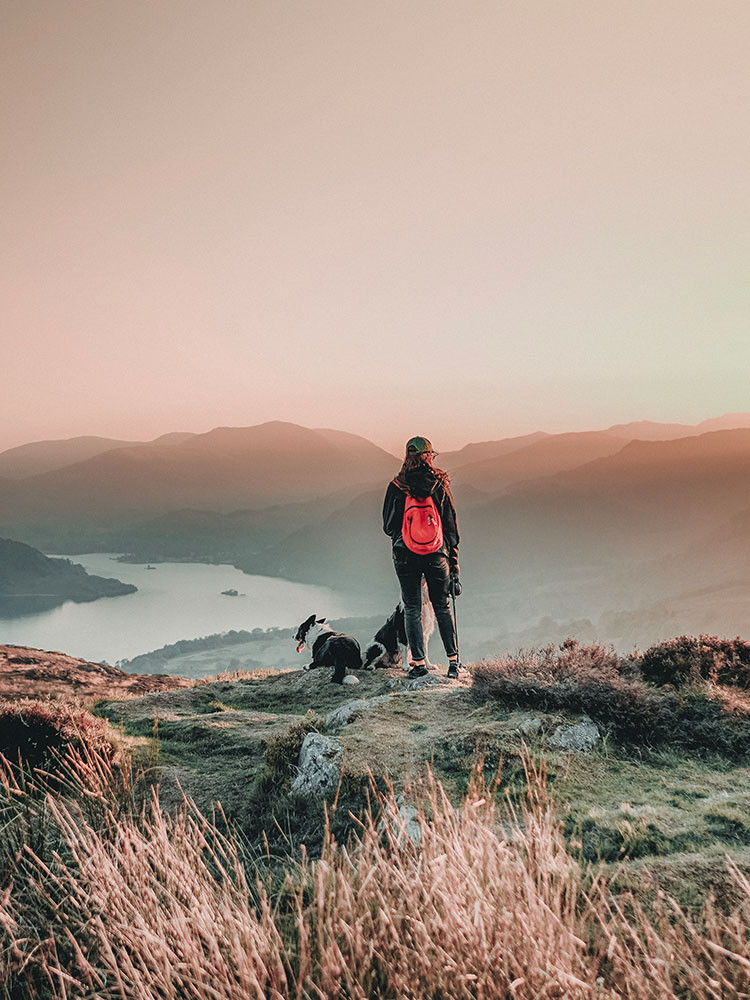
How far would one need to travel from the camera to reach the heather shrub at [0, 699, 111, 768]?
193 inches

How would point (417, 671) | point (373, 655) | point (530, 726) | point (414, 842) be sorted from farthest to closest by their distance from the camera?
point (373, 655) → point (417, 671) → point (530, 726) → point (414, 842)

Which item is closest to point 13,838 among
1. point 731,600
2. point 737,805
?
point 737,805

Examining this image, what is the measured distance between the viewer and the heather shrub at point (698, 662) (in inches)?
258

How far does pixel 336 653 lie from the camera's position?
985 cm

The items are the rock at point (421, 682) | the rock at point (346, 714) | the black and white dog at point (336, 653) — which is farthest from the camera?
the black and white dog at point (336, 653)

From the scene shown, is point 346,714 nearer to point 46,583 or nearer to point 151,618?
point 151,618

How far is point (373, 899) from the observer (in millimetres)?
2480

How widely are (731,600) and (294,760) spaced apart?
149033mm

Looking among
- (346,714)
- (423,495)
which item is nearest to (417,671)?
(423,495)

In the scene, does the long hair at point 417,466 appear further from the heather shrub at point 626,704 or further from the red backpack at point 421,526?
the heather shrub at point 626,704

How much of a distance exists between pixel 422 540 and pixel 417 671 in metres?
1.89

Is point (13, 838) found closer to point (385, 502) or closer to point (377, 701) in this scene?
point (377, 701)

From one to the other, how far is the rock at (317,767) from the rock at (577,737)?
1.82 meters

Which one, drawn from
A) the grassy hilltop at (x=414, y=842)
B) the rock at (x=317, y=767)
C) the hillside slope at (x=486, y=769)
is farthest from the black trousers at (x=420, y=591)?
the rock at (x=317, y=767)
